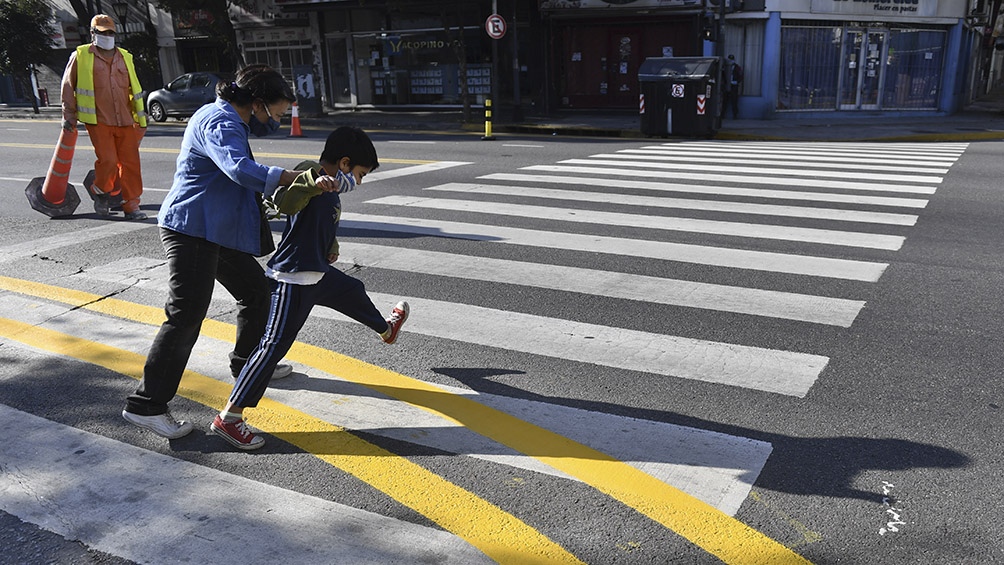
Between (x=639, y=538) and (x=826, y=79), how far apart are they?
23.1 m

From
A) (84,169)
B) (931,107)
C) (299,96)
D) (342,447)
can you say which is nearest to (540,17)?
(299,96)

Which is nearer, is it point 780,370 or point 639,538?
point 639,538

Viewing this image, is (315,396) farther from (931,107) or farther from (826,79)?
(931,107)

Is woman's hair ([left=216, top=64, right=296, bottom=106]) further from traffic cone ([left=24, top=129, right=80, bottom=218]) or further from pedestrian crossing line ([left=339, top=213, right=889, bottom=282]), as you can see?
traffic cone ([left=24, top=129, right=80, bottom=218])

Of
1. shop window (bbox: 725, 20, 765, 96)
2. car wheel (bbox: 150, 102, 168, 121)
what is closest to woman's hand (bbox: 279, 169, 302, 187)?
shop window (bbox: 725, 20, 765, 96)

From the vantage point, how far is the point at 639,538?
3.02 meters

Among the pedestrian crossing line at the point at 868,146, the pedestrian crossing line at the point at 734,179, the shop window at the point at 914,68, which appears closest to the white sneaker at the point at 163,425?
the pedestrian crossing line at the point at 734,179

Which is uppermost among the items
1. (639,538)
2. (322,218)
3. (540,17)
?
(540,17)

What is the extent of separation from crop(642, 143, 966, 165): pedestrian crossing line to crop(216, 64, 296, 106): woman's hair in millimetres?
11269

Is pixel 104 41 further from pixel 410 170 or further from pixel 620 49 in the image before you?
pixel 620 49

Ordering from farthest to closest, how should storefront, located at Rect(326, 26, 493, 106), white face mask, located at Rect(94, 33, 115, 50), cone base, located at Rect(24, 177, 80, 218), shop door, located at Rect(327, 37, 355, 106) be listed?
1. shop door, located at Rect(327, 37, 355, 106)
2. storefront, located at Rect(326, 26, 493, 106)
3. cone base, located at Rect(24, 177, 80, 218)
4. white face mask, located at Rect(94, 33, 115, 50)

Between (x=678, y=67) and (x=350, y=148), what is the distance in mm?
15555

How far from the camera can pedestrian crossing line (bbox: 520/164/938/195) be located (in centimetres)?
1022

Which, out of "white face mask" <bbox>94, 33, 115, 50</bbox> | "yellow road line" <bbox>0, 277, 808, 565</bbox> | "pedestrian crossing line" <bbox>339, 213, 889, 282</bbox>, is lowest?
"yellow road line" <bbox>0, 277, 808, 565</bbox>
